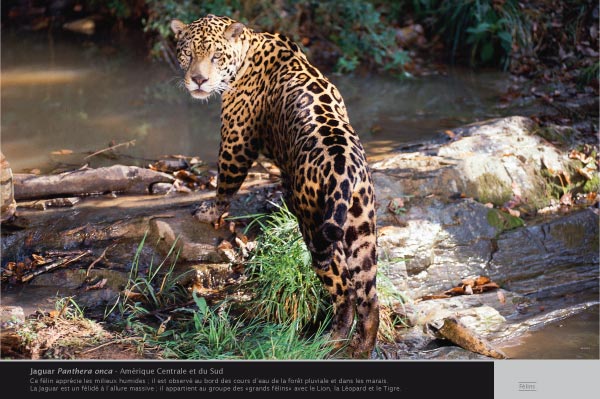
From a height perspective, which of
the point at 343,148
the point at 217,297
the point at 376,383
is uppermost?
the point at 343,148

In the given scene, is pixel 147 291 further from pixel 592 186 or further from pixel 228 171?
pixel 592 186

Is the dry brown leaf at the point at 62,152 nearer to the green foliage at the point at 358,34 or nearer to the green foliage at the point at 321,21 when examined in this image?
the green foliage at the point at 321,21

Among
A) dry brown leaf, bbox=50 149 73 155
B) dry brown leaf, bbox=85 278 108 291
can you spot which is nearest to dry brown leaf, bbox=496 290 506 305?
dry brown leaf, bbox=85 278 108 291

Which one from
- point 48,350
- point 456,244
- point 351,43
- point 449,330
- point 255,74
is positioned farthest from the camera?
point 351,43

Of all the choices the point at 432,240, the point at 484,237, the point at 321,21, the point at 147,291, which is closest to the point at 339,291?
the point at 147,291

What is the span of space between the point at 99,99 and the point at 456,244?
20.0ft

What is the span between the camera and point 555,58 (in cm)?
1267

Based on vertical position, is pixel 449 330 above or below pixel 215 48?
below

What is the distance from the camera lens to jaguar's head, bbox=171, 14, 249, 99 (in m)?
6.02

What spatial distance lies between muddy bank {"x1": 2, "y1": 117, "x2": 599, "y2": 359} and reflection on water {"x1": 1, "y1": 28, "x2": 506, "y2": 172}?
152 centimetres

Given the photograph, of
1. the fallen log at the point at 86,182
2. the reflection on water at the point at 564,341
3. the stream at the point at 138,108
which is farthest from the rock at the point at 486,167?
the fallen log at the point at 86,182

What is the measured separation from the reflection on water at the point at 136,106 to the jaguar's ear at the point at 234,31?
3019 mm

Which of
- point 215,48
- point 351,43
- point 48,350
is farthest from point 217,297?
point 351,43

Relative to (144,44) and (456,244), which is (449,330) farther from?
(144,44)
